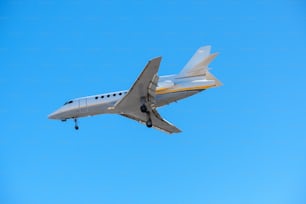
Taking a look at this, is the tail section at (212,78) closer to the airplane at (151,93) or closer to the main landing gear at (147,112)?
the airplane at (151,93)

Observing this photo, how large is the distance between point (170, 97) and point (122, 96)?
398cm

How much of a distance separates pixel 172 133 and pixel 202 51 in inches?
339

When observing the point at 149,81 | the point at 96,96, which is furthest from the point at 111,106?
the point at 149,81

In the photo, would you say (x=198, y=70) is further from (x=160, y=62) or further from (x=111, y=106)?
(x=111, y=106)

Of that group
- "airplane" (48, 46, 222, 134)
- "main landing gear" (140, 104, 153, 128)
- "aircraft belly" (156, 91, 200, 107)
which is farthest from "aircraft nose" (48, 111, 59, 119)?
"aircraft belly" (156, 91, 200, 107)

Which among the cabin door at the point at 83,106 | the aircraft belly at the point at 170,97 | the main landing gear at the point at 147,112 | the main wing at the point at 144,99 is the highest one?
the cabin door at the point at 83,106

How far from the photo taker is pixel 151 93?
44500 millimetres

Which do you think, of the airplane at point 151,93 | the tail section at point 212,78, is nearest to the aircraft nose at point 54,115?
the airplane at point 151,93

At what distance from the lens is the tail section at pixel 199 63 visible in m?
44.4

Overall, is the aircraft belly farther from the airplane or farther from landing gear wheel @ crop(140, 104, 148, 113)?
landing gear wheel @ crop(140, 104, 148, 113)

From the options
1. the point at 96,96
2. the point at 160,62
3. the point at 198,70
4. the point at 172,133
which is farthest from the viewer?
the point at 172,133

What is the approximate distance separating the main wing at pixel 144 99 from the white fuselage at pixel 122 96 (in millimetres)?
717

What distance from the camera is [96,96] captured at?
47.6 m

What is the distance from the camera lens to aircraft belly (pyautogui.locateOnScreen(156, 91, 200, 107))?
44406 millimetres
